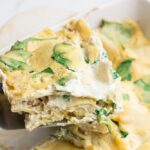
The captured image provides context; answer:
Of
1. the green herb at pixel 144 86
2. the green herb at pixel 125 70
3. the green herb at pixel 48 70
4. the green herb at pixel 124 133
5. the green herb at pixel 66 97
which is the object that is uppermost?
the green herb at pixel 48 70

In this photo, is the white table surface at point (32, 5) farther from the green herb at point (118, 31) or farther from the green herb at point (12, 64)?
the green herb at point (12, 64)

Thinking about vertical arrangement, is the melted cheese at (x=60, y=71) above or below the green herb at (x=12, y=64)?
below

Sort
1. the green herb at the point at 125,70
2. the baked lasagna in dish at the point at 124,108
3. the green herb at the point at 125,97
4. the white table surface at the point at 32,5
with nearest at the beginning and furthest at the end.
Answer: the baked lasagna in dish at the point at 124,108 < the green herb at the point at 125,97 < the green herb at the point at 125,70 < the white table surface at the point at 32,5

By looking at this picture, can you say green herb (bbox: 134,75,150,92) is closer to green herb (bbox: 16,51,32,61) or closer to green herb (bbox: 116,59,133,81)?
green herb (bbox: 116,59,133,81)

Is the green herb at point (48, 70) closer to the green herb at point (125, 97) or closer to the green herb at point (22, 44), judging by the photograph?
the green herb at point (22, 44)

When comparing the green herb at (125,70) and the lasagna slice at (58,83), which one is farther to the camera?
the green herb at (125,70)

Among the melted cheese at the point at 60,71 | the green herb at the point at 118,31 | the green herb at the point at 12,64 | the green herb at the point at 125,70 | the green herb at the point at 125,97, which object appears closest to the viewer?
the melted cheese at the point at 60,71

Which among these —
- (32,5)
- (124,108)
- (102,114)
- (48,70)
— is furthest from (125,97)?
(32,5)

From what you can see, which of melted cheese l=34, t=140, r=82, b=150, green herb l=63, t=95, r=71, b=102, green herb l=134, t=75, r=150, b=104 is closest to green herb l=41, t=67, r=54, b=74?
green herb l=63, t=95, r=71, b=102

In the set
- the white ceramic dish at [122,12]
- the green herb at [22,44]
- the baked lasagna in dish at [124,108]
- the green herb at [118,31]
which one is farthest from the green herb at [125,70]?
the green herb at [22,44]
